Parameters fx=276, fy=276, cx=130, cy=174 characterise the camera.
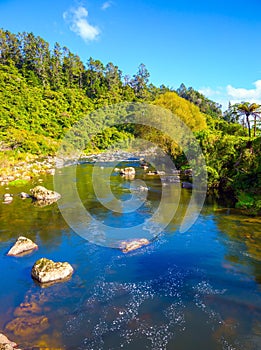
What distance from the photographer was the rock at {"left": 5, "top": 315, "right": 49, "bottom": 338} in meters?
11.1

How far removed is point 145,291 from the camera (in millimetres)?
13875

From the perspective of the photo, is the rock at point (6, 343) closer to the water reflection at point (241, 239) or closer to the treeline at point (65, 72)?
the water reflection at point (241, 239)

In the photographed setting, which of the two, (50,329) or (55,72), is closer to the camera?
(50,329)

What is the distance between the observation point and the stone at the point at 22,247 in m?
17.9

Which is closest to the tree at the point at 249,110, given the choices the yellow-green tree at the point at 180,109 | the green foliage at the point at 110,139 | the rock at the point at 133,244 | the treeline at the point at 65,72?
the yellow-green tree at the point at 180,109

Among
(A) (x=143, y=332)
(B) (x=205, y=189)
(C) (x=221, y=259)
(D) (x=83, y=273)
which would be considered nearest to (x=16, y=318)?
(D) (x=83, y=273)

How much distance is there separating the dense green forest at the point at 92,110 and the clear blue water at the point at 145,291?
960 centimetres

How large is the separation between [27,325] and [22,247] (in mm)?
7519

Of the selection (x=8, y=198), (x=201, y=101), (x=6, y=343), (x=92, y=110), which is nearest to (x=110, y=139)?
(x=92, y=110)

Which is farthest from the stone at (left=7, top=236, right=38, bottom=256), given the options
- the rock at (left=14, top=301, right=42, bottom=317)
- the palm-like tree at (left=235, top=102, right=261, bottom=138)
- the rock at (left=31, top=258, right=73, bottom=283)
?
the palm-like tree at (left=235, top=102, right=261, bottom=138)

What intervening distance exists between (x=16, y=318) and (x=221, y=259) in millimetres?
11711

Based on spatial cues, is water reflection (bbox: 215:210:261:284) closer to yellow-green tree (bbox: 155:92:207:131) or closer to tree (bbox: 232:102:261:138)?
tree (bbox: 232:102:261:138)

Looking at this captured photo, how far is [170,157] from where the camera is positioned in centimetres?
5091

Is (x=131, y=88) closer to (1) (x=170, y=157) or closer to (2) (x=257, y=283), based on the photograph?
(1) (x=170, y=157)
